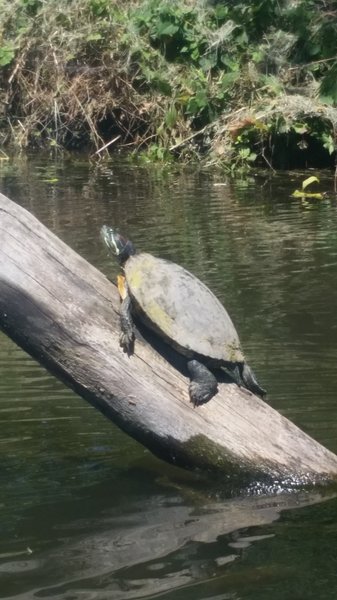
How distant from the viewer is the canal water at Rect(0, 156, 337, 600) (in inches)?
174

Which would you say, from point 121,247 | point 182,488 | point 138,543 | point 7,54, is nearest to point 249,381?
point 182,488

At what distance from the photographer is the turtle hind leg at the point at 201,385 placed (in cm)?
493

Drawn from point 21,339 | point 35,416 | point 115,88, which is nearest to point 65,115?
point 115,88

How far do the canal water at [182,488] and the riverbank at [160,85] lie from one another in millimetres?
3695

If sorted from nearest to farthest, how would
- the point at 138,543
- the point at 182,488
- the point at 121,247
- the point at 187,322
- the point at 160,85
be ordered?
the point at 138,543, the point at 187,322, the point at 182,488, the point at 121,247, the point at 160,85

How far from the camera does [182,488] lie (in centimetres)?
534

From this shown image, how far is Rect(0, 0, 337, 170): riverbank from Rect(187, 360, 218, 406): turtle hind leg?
7.80 metres

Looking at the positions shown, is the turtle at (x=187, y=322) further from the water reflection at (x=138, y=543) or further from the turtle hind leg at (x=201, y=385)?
the water reflection at (x=138, y=543)

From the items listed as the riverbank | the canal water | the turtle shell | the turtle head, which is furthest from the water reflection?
the riverbank

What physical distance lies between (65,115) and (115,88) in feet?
2.67

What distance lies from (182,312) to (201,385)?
1.20 feet

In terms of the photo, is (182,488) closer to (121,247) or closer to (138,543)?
(138,543)

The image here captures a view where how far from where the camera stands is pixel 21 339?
5051 mm

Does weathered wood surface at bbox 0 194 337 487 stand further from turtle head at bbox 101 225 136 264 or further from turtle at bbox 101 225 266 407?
turtle head at bbox 101 225 136 264
